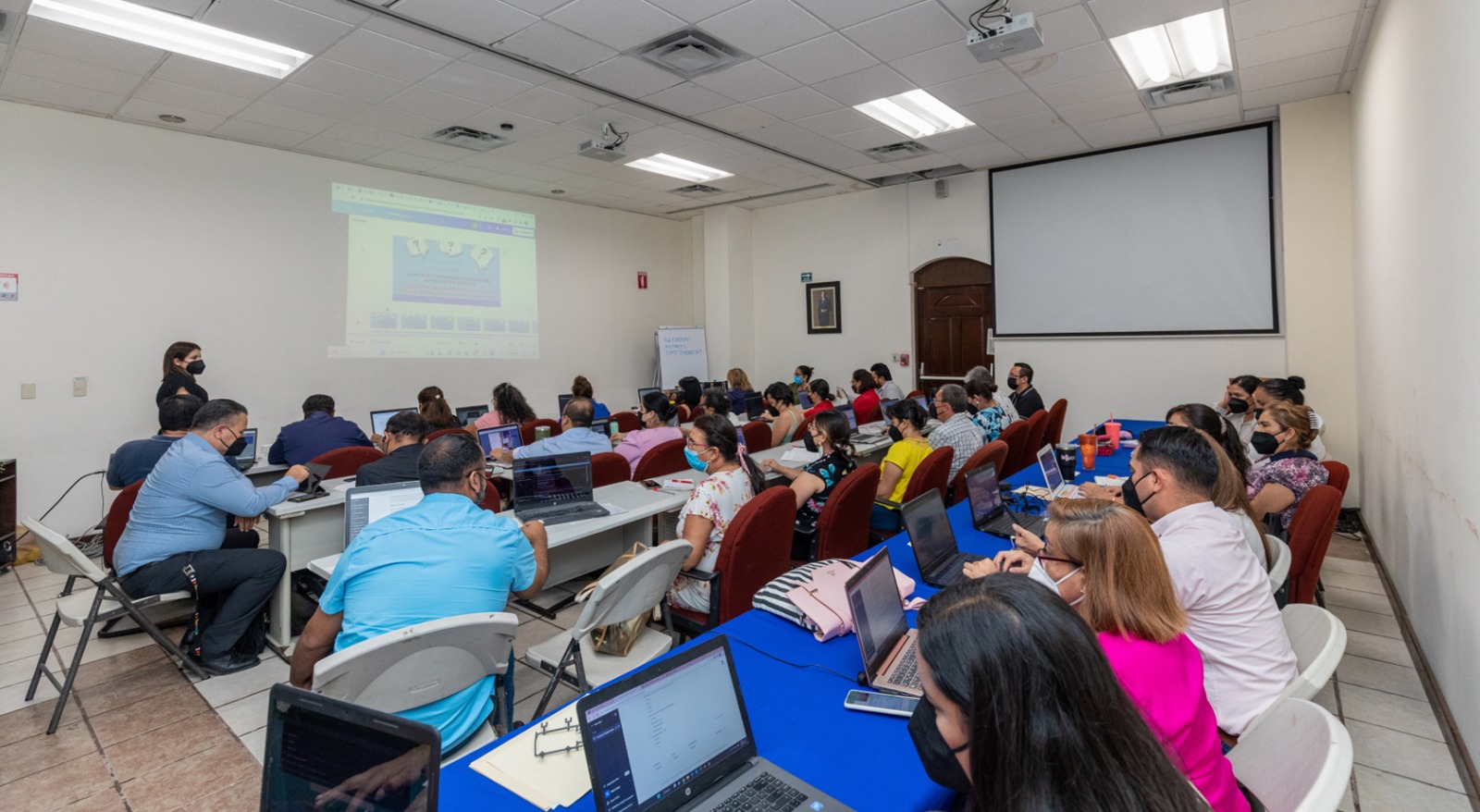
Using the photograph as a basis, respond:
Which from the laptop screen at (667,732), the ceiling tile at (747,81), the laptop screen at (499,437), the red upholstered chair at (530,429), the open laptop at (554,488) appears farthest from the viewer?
the red upholstered chair at (530,429)

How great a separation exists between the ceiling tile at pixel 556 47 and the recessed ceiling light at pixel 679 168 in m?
2.30

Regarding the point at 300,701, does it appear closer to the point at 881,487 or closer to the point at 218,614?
the point at 218,614

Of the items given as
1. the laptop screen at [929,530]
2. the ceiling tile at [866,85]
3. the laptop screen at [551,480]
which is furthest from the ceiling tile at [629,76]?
the laptop screen at [929,530]

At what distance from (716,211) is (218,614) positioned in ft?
25.2

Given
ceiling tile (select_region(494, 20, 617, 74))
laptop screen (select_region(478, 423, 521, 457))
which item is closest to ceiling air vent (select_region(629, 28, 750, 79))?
ceiling tile (select_region(494, 20, 617, 74))

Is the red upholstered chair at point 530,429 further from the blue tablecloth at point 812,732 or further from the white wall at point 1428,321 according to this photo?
the white wall at point 1428,321

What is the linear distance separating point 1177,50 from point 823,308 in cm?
500

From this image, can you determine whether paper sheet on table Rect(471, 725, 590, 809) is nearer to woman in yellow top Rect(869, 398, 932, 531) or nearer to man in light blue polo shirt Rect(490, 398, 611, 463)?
woman in yellow top Rect(869, 398, 932, 531)

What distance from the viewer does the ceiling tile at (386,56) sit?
4.30 meters

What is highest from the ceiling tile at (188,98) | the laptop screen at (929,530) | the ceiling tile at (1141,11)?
the ceiling tile at (188,98)

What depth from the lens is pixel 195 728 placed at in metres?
2.72

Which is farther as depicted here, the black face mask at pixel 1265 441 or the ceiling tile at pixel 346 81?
the ceiling tile at pixel 346 81

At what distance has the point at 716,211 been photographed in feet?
31.8

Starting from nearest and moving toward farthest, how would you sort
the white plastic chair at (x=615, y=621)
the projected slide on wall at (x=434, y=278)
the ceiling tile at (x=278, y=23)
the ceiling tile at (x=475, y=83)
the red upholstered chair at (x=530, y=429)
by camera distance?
the white plastic chair at (x=615, y=621) → the ceiling tile at (x=278, y=23) → the ceiling tile at (x=475, y=83) → the red upholstered chair at (x=530, y=429) → the projected slide on wall at (x=434, y=278)
